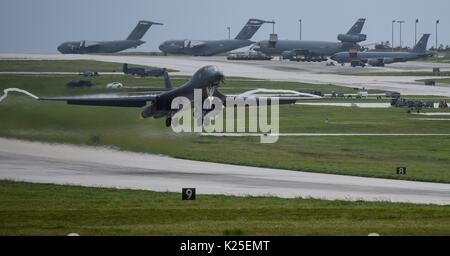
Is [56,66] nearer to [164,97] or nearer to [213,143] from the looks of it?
[213,143]

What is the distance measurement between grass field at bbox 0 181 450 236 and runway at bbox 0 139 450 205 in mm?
2924

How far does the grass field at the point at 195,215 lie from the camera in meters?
33.9

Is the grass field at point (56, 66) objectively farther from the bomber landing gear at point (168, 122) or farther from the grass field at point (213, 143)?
the bomber landing gear at point (168, 122)

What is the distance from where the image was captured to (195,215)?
38000mm

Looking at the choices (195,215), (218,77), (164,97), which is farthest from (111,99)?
(195,215)

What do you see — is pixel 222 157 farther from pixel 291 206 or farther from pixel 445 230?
pixel 445 230

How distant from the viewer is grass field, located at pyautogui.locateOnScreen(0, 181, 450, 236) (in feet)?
111

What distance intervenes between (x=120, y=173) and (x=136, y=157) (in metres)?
6.28

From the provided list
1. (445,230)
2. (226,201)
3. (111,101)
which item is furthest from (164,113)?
(445,230)

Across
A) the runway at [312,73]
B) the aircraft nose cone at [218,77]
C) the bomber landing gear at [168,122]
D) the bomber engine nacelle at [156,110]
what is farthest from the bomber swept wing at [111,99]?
the runway at [312,73]

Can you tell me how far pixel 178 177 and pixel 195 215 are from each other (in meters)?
14.7

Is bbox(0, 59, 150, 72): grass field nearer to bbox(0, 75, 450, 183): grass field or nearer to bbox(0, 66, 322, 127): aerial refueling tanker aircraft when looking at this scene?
bbox(0, 75, 450, 183): grass field

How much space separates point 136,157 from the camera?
60000 mm

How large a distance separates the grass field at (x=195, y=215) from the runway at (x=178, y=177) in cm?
292
